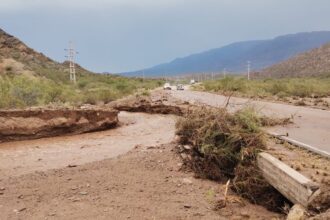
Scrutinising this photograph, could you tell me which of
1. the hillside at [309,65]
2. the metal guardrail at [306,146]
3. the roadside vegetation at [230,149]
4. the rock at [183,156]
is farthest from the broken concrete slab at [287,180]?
the hillside at [309,65]

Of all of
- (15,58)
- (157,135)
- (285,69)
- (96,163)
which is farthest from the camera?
(285,69)

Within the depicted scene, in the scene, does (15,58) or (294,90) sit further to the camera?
(15,58)

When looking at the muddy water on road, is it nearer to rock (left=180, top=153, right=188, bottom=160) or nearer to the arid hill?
rock (left=180, top=153, right=188, bottom=160)

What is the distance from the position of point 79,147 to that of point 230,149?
612cm

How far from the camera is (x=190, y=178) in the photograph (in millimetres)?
9602

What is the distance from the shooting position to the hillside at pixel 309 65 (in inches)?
3745

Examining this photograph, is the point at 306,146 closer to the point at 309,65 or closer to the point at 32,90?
the point at 32,90

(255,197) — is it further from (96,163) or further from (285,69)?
(285,69)

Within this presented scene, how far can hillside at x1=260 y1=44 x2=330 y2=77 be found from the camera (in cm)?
9512

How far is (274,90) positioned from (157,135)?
22.8 metres

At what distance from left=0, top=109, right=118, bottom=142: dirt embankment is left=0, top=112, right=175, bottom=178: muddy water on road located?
1.30 ft

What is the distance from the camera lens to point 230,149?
9617 millimetres

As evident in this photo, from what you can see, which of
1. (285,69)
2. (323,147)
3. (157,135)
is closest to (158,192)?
(323,147)

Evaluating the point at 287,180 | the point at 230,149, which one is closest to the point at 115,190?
the point at 230,149
